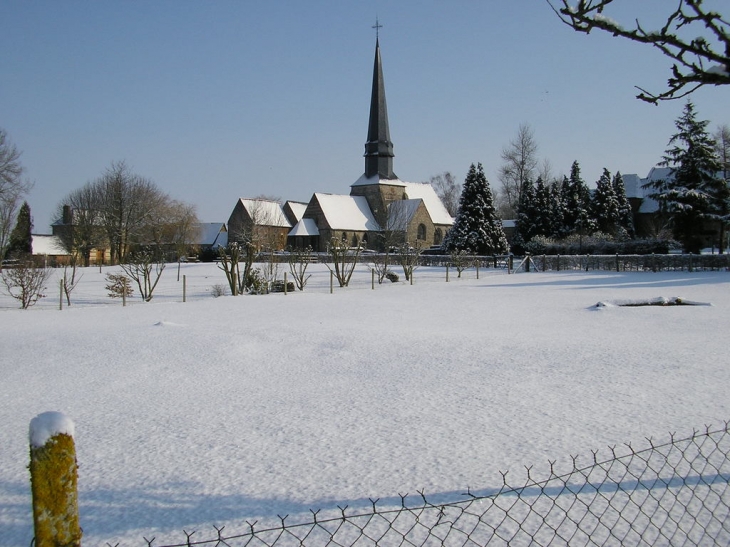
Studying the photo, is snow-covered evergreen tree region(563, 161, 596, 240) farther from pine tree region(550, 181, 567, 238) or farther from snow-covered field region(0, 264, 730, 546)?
snow-covered field region(0, 264, 730, 546)

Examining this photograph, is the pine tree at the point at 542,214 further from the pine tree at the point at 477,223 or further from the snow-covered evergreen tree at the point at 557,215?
the pine tree at the point at 477,223

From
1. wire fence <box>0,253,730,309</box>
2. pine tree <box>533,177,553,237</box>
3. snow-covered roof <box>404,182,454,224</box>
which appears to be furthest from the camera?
snow-covered roof <box>404,182,454,224</box>

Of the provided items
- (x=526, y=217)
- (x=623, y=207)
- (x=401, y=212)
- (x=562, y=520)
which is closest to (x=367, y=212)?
(x=401, y=212)

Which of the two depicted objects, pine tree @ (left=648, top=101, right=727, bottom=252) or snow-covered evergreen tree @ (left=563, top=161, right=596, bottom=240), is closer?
pine tree @ (left=648, top=101, right=727, bottom=252)

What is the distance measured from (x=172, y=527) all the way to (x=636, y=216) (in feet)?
210

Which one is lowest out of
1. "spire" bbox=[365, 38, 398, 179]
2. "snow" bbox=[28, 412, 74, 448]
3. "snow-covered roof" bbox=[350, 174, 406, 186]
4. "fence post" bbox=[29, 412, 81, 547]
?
"fence post" bbox=[29, 412, 81, 547]

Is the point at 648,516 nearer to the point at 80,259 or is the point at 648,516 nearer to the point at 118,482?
the point at 118,482

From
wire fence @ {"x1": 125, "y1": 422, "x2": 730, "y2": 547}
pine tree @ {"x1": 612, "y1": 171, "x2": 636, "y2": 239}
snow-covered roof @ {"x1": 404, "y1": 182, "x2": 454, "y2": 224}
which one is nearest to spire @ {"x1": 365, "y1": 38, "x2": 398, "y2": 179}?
snow-covered roof @ {"x1": 404, "y1": 182, "x2": 454, "y2": 224}

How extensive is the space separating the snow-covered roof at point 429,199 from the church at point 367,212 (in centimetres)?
18

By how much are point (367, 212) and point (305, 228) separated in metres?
7.42

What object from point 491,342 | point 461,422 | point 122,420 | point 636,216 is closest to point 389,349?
point 491,342

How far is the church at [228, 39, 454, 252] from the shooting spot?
198 ft

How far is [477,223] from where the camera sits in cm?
4534

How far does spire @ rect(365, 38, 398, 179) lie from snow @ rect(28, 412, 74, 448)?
2360 inches
